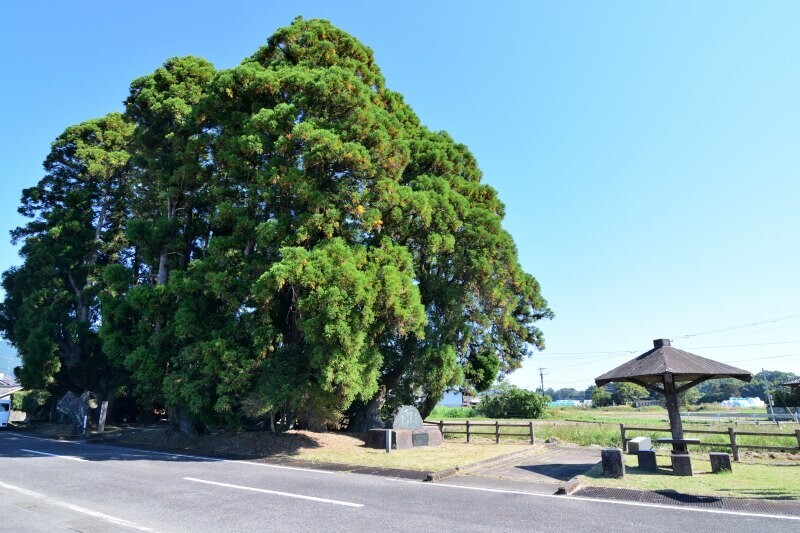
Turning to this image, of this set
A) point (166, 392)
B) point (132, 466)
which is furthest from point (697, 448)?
point (166, 392)

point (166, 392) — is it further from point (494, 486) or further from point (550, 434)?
point (550, 434)

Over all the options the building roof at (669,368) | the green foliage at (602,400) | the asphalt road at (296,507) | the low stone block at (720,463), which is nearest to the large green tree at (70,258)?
the asphalt road at (296,507)

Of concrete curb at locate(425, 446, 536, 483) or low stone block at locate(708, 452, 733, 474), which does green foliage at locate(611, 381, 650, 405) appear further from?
low stone block at locate(708, 452, 733, 474)

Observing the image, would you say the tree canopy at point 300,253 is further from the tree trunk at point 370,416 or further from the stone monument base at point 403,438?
the stone monument base at point 403,438

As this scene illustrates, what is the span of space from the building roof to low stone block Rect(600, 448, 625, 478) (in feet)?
7.33

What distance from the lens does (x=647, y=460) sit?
1082 cm

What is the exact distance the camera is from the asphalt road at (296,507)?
6113 mm

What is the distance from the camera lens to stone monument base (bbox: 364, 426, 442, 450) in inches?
619

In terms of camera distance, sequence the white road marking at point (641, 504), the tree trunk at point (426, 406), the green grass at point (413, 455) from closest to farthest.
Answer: the white road marking at point (641, 504) < the green grass at point (413, 455) < the tree trunk at point (426, 406)

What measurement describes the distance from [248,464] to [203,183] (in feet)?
40.9

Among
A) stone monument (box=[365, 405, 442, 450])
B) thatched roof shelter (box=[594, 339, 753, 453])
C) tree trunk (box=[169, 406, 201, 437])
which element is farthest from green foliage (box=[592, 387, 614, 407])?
tree trunk (box=[169, 406, 201, 437])

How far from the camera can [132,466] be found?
1180 centimetres

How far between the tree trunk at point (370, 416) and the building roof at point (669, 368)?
33.2ft

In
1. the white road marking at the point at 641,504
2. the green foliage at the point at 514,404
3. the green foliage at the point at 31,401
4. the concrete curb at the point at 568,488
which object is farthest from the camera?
the green foliage at the point at 514,404
